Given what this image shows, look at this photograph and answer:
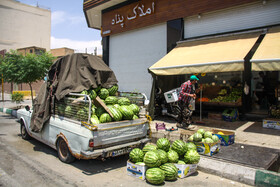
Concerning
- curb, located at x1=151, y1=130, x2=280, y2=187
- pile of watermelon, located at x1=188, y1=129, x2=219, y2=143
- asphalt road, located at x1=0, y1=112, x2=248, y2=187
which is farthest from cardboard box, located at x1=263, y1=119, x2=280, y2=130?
asphalt road, located at x1=0, y1=112, x2=248, y2=187

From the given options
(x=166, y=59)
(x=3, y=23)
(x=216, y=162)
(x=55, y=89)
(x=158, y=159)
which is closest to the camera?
(x=158, y=159)

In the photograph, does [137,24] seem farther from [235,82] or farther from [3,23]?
[3,23]

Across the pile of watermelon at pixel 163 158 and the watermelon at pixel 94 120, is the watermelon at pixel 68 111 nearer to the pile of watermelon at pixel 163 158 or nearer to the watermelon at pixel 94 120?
the watermelon at pixel 94 120

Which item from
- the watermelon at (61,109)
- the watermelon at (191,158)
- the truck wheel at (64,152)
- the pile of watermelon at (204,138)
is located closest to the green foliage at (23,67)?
the watermelon at (61,109)

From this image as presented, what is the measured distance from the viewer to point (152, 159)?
4.19 meters

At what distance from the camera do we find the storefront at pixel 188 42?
805 centimetres

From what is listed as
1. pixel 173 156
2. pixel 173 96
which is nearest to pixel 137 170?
pixel 173 156

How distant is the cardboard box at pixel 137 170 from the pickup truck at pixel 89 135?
46 centimetres

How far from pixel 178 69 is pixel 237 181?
15.6 feet

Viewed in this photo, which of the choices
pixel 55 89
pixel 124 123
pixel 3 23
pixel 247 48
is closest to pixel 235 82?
pixel 247 48

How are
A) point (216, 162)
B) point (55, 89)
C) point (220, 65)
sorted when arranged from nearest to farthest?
1. point (216, 162)
2. point (55, 89)
3. point (220, 65)

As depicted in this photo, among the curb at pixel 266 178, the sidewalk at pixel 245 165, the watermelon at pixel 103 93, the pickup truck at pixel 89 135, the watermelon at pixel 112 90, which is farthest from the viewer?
the watermelon at pixel 112 90

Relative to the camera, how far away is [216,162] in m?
4.84

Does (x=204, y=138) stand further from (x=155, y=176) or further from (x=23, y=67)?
(x=23, y=67)
